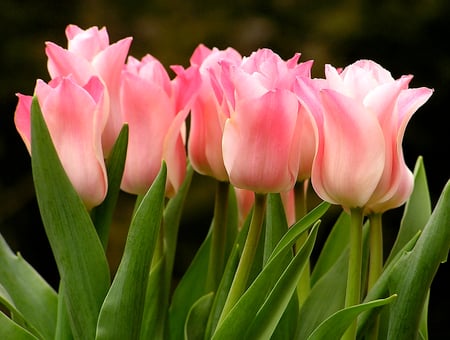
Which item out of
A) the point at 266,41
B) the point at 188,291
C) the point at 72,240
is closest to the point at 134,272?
the point at 72,240

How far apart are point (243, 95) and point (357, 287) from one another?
0.36 feet

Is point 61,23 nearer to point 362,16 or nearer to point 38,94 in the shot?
point 362,16

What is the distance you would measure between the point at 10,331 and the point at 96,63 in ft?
0.49

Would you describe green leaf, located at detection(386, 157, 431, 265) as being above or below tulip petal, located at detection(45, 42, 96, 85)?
below

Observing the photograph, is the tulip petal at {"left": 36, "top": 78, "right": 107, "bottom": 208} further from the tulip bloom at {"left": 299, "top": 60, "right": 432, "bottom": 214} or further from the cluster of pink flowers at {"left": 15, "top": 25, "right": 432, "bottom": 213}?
the tulip bloom at {"left": 299, "top": 60, "right": 432, "bottom": 214}

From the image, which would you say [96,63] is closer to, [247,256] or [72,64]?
[72,64]

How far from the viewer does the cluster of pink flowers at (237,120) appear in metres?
0.47

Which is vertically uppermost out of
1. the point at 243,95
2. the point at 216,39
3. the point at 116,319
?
the point at 216,39

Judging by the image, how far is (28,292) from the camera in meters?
0.59

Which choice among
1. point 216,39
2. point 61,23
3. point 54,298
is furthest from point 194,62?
point 61,23

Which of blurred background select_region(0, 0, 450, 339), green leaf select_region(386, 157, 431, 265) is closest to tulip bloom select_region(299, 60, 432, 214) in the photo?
green leaf select_region(386, 157, 431, 265)

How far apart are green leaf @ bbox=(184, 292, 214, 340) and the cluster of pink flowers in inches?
2.7

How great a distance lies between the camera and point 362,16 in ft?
6.48

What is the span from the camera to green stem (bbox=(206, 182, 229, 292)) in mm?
584
